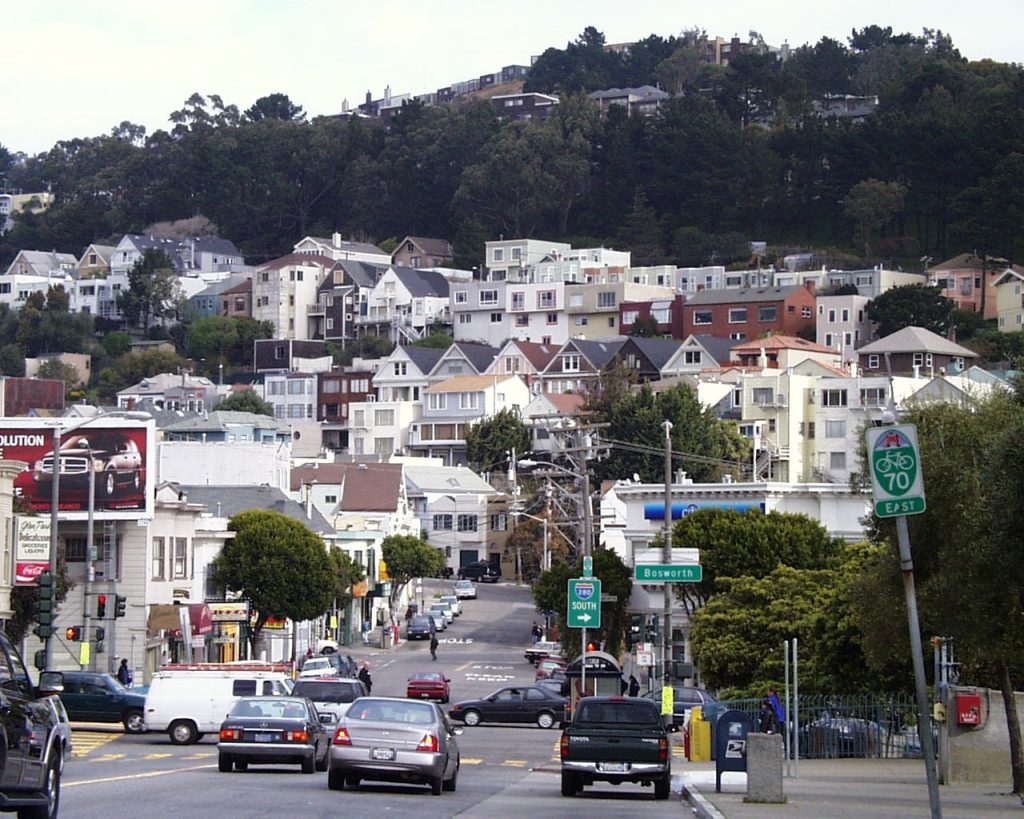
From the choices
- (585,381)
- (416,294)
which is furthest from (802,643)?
(416,294)

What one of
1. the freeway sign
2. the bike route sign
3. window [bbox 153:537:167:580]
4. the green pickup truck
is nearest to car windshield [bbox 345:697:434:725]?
the green pickup truck

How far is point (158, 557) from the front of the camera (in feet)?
230

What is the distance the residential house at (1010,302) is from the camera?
158 metres

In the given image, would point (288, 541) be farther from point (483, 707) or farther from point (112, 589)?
point (483, 707)

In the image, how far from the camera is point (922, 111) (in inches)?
7717

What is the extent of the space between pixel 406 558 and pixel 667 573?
63504mm

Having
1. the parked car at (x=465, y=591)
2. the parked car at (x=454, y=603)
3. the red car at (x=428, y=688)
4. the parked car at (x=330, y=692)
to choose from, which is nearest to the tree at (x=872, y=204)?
the parked car at (x=465, y=591)

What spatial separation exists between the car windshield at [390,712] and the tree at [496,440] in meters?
113

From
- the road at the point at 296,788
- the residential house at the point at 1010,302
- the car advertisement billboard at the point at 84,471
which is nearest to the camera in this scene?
the road at the point at 296,788

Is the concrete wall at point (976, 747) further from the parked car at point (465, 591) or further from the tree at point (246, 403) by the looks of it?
the tree at point (246, 403)

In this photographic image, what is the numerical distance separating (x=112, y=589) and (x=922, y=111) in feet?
477

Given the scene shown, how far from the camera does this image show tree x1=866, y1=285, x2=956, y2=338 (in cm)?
15525

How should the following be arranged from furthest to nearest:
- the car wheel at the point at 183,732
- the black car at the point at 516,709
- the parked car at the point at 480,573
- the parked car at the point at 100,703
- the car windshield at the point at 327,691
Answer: the parked car at the point at 480,573 < the black car at the point at 516,709 < the parked car at the point at 100,703 < the car wheel at the point at 183,732 < the car windshield at the point at 327,691

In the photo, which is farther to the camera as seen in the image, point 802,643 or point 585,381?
point 585,381
